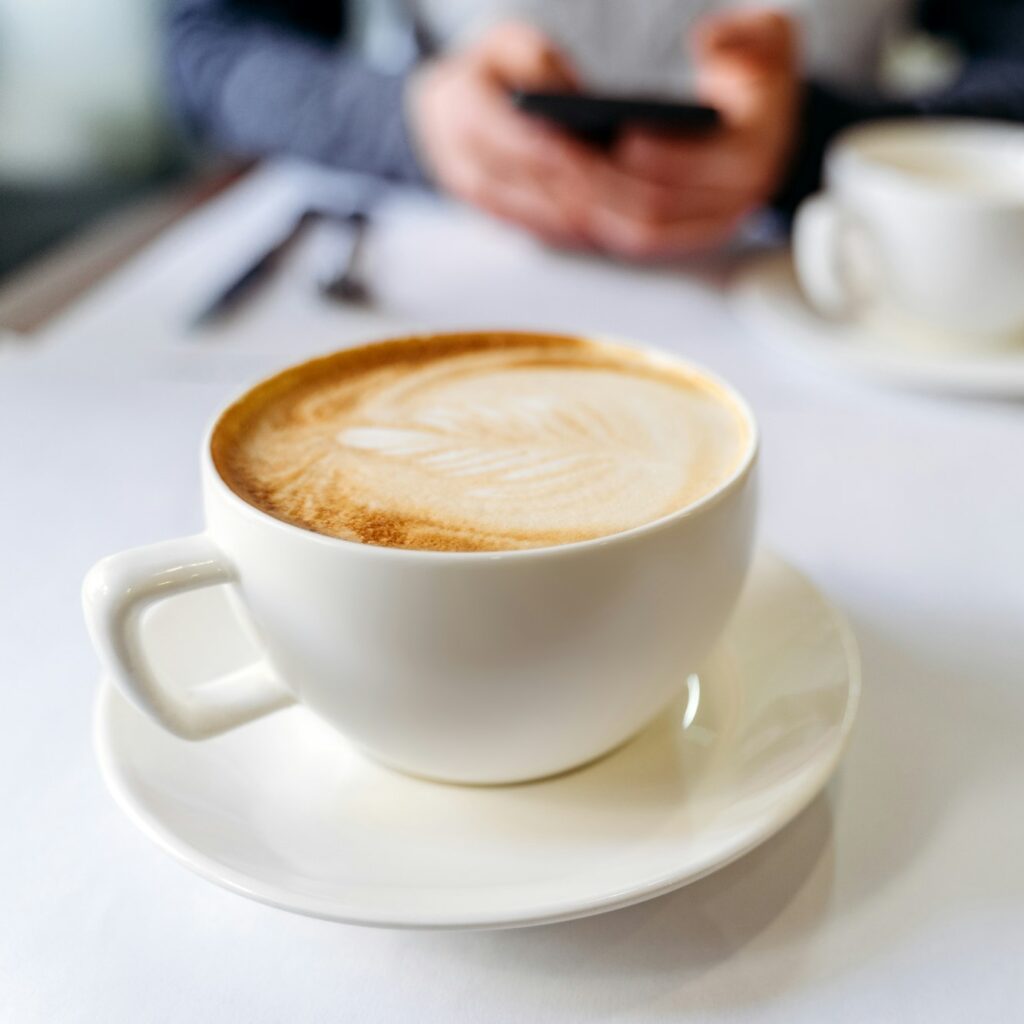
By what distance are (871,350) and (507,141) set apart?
0.36 metres

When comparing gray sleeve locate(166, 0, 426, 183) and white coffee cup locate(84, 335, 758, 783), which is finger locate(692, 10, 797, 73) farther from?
white coffee cup locate(84, 335, 758, 783)

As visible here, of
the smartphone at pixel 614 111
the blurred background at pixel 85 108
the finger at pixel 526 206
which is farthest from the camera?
the blurred background at pixel 85 108

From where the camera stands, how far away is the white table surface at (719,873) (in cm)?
29

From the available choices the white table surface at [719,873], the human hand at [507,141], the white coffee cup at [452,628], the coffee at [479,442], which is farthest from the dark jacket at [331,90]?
the white coffee cup at [452,628]

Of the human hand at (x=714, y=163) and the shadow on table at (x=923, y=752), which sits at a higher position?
the human hand at (x=714, y=163)

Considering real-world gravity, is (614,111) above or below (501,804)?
above

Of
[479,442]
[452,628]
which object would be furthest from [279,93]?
[452,628]

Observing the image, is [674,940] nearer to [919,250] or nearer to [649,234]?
[919,250]

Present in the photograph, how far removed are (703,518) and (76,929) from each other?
8.9 inches

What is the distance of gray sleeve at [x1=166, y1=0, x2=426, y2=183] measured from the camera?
3.45ft

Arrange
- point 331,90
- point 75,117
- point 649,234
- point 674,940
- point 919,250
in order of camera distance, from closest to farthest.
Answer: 1. point 674,940
2. point 919,250
3. point 649,234
4. point 331,90
5. point 75,117

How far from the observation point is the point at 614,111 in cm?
77

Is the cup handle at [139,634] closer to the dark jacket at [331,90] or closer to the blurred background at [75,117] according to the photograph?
the dark jacket at [331,90]

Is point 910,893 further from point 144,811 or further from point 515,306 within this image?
point 515,306
